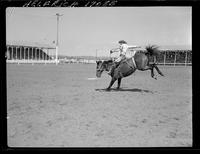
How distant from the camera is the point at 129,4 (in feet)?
13.4

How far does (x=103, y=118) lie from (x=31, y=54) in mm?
2399

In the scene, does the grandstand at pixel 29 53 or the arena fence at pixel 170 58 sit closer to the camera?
the grandstand at pixel 29 53

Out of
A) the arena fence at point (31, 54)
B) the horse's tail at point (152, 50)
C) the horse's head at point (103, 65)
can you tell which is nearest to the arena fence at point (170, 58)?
the horse's tail at point (152, 50)

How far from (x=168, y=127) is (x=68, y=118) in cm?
168

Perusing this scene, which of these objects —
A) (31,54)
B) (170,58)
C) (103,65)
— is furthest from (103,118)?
(31,54)

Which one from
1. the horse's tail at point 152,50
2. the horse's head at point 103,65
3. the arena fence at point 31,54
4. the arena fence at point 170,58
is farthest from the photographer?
the horse's head at point 103,65

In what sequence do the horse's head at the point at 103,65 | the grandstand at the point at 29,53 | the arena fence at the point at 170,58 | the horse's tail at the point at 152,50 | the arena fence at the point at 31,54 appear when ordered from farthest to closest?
1. the horse's head at the point at 103,65
2. the arena fence at the point at 170,58
3. the horse's tail at the point at 152,50
4. the arena fence at the point at 31,54
5. the grandstand at the point at 29,53

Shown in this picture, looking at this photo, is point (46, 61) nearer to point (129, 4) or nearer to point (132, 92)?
point (132, 92)

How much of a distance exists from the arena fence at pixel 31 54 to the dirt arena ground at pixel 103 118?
34cm

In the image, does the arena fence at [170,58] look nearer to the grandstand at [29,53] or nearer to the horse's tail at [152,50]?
the horse's tail at [152,50]

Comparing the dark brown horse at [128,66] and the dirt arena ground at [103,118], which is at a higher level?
the dark brown horse at [128,66]

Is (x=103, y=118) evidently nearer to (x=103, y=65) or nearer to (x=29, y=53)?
(x=103, y=65)

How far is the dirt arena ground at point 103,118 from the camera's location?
13.9 feet
